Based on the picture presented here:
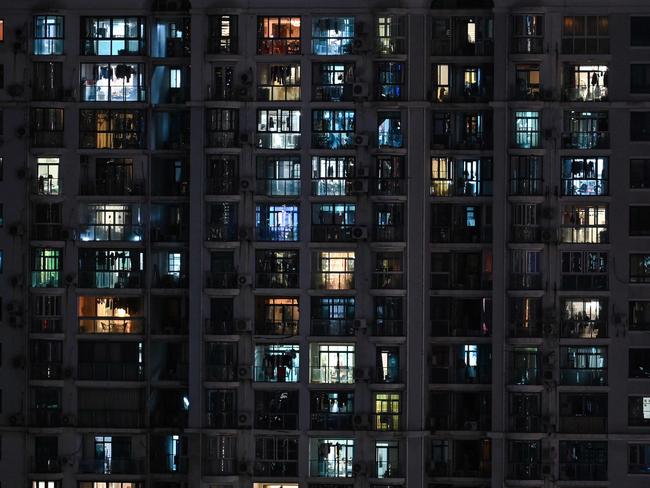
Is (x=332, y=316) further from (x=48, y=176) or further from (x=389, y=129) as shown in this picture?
(x=48, y=176)

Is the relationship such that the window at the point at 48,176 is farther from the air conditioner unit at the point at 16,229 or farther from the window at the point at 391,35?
the window at the point at 391,35

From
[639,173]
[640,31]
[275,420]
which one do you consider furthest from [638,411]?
[640,31]

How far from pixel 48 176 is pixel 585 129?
11635 mm

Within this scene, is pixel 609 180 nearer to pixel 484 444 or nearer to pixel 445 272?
pixel 445 272

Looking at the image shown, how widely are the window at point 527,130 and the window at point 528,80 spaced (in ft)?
1.48

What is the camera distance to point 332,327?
95.9ft

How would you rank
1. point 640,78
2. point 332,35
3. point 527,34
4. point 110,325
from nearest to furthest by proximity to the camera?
1. point 527,34
2. point 640,78
3. point 332,35
4. point 110,325

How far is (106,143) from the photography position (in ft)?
97.1

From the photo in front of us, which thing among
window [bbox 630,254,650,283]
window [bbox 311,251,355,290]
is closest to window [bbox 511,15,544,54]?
window [bbox 630,254,650,283]

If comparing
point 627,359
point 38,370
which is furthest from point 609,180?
point 38,370

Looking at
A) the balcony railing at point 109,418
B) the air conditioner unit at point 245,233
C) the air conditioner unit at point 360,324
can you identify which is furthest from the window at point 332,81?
the balcony railing at point 109,418

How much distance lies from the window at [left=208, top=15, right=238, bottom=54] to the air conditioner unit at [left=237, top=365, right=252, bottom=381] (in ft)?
22.1

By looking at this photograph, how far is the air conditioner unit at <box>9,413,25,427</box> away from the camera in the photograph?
1160 inches

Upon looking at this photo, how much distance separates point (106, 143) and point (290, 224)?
4.39m
